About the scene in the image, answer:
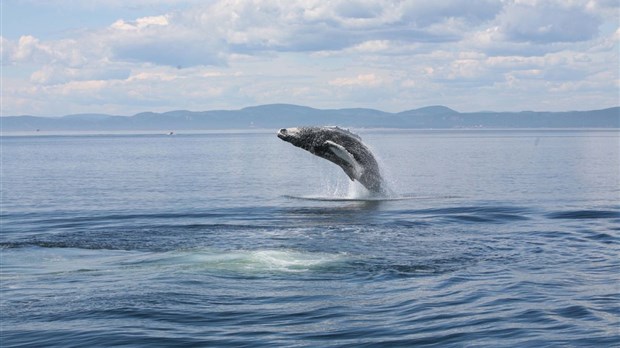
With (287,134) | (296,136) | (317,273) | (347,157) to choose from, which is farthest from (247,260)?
(347,157)

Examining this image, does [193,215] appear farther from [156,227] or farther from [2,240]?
[2,240]

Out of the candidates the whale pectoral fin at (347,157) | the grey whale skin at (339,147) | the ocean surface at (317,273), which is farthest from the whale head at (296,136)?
the ocean surface at (317,273)

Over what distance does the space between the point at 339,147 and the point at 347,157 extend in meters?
0.89

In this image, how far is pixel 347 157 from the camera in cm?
3419

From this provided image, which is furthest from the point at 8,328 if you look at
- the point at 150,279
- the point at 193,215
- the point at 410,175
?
the point at 410,175

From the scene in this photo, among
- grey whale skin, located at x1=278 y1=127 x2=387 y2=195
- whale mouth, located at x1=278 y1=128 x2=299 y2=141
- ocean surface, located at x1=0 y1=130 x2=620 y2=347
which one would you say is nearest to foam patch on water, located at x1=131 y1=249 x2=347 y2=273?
ocean surface, located at x1=0 y1=130 x2=620 y2=347

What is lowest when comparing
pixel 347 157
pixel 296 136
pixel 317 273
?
pixel 317 273

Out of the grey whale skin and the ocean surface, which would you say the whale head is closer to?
the grey whale skin

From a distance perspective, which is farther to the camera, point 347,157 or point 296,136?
point 347,157

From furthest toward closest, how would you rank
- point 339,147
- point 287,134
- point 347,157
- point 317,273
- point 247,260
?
point 347,157, point 287,134, point 339,147, point 247,260, point 317,273

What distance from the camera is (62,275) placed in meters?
20.2

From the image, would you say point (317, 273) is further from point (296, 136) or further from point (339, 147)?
point (296, 136)

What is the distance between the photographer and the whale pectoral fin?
3341cm

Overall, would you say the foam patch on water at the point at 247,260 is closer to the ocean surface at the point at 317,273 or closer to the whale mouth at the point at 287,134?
the ocean surface at the point at 317,273
